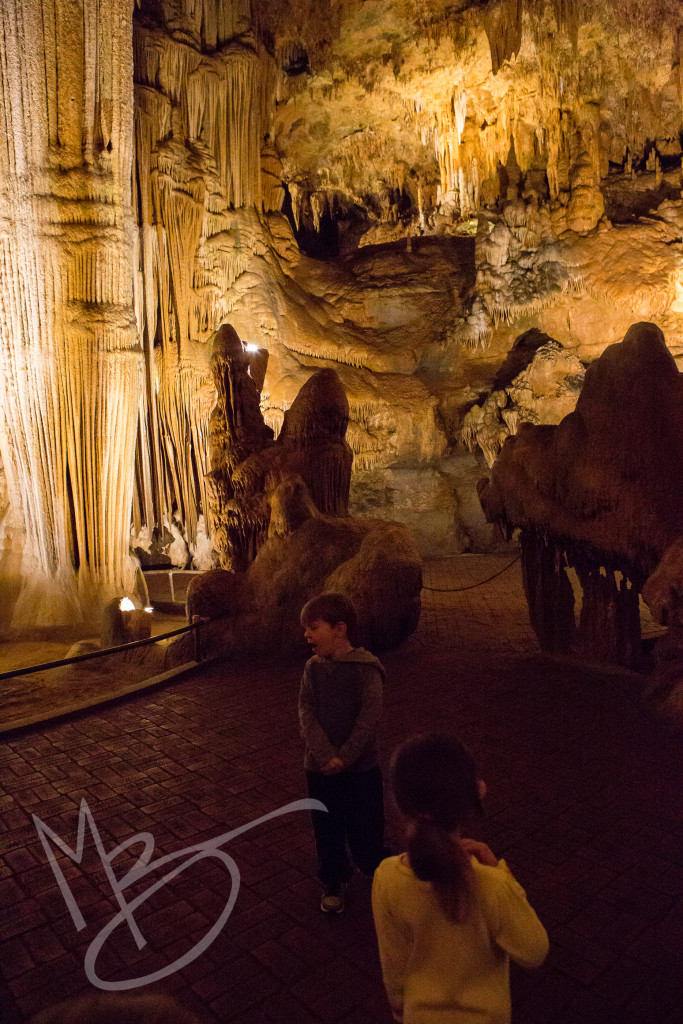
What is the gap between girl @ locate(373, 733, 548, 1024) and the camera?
1.48 meters

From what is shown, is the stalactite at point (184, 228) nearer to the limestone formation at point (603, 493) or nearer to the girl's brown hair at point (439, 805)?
the limestone formation at point (603, 493)

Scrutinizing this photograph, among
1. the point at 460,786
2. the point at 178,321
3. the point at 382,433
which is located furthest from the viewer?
the point at 382,433

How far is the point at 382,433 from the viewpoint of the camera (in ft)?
51.3

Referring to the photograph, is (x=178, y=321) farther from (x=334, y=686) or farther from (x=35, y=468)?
(x=334, y=686)

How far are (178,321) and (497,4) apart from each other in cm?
778

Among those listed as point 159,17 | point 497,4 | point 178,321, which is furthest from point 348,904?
point 159,17

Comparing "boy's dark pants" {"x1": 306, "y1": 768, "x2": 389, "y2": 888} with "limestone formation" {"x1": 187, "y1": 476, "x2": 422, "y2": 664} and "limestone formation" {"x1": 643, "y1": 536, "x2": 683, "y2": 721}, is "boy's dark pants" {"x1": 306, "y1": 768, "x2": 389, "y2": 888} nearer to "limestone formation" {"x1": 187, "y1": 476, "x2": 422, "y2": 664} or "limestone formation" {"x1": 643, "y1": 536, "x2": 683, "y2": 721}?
"limestone formation" {"x1": 643, "y1": 536, "x2": 683, "y2": 721}

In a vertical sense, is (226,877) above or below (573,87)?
below

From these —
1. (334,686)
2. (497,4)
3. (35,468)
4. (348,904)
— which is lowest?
(348,904)

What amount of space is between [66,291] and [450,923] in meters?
11.0

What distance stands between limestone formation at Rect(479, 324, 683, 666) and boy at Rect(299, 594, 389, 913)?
3.24m

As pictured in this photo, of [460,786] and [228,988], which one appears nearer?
[460,786]

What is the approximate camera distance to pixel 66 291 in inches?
423

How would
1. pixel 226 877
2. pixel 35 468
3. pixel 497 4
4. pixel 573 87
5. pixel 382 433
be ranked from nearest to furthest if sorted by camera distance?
pixel 226 877 < pixel 35 468 < pixel 497 4 < pixel 573 87 < pixel 382 433
